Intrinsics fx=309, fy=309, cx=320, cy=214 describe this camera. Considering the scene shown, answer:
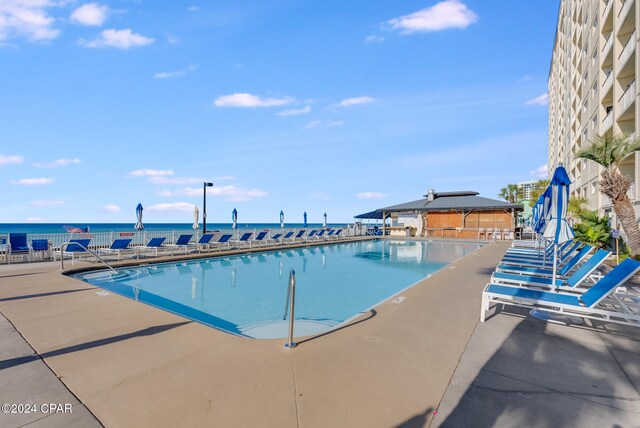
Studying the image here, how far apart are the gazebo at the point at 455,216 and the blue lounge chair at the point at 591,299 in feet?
71.0

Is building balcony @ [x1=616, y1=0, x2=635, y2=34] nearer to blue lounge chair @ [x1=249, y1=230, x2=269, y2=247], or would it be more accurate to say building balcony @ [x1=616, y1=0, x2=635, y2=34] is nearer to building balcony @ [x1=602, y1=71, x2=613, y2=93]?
building balcony @ [x1=602, y1=71, x2=613, y2=93]

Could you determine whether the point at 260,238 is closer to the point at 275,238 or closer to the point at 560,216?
the point at 275,238

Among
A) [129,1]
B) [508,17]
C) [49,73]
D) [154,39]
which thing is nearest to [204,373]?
[129,1]

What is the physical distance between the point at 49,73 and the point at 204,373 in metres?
12.3

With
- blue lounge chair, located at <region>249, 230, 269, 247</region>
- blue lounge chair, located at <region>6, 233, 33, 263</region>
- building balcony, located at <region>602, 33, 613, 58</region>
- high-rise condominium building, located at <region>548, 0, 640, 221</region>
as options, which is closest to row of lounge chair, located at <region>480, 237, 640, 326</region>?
high-rise condominium building, located at <region>548, 0, 640, 221</region>

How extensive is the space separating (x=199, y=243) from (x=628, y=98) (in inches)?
749

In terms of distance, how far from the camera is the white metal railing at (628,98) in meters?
11.6

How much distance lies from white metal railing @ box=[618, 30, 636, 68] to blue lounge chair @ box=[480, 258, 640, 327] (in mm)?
12591

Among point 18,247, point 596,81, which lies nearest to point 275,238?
point 18,247

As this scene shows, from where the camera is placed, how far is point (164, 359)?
3.16 metres

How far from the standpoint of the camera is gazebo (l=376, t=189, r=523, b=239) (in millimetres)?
25047

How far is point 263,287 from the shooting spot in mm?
8562

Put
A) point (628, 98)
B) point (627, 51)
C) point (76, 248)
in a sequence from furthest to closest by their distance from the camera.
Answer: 1. point (627, 51)
2. point (628, 98)
3. point (76, 248)

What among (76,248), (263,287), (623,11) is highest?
(623,11)
